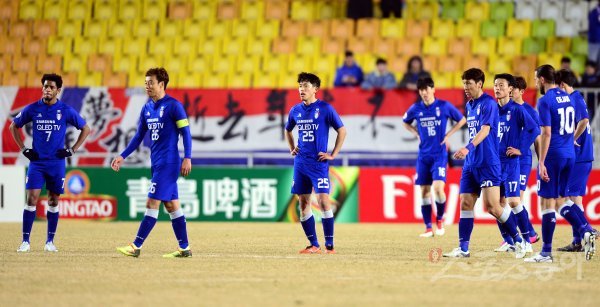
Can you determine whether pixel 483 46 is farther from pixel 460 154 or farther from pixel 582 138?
pixel 460 154

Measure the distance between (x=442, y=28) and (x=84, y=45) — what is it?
27.6 ft

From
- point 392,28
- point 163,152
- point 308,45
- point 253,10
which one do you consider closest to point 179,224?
point 163,152

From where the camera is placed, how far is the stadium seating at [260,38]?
81.4ft

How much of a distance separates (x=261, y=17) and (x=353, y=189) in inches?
246

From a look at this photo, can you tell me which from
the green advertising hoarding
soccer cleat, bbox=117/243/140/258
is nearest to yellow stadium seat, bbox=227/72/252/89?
the green advertising hoarding

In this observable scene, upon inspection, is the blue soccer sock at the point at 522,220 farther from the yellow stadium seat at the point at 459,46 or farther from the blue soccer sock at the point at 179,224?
the yellow stadium seat at the point at 459,46

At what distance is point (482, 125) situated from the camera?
12.1m

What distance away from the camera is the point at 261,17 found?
86.3 ft

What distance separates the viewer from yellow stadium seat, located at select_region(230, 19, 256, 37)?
2586 cm

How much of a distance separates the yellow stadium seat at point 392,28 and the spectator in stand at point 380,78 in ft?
10.1

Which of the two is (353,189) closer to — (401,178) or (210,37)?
(401,178)

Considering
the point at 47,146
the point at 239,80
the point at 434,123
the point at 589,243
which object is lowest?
the point at 589,243

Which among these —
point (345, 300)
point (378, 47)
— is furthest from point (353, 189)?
point (345, 300)

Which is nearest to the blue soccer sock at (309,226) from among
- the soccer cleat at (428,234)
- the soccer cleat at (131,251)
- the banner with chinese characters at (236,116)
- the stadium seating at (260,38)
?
the soccer cleat at (131,251)
